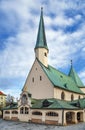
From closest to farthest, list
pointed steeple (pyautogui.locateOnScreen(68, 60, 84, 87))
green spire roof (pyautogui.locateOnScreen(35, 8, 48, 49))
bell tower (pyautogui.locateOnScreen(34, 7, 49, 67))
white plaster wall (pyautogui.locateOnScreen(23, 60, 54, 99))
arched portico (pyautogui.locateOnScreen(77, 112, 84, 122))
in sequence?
Answer: arched portico (pyautogui.locateOnScreen(77, 112, 84, 122)) < white plaster wall (pyautogui.locateOnScreen(23, 60, 54, 99)) < bell tower (pyautogui.locateOnScreen(34, 7, 49, 67)) < green spire roof (pyautogui.locateOnScreen(35, 8, 48, 49)) < pointed steeple (pyautogui.locateOnScreen(68, 60, 84, 87))

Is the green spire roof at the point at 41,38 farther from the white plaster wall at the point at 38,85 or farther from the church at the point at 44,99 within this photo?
the white plaster wall at the point at 38,85

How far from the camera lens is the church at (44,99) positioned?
1284 inches

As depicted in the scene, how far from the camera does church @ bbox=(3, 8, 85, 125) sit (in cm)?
3262

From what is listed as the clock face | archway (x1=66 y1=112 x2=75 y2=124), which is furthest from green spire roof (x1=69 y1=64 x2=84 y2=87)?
the clock face

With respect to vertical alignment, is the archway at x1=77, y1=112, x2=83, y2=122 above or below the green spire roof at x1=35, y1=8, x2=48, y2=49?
below

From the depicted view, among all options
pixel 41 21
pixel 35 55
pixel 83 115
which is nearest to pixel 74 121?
pixel 83 115

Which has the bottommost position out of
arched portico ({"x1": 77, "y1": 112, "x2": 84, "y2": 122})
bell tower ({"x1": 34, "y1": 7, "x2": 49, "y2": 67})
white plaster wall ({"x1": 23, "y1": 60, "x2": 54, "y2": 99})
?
arched portico ({"x1": 77, "y1": 112, "x2": 84, "y2": 122})

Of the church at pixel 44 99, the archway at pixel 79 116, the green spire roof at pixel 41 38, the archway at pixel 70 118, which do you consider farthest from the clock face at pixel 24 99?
the green spire roof at pixel 41 38

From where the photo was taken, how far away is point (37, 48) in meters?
46.0

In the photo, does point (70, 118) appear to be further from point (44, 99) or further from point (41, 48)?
point (41, 48)

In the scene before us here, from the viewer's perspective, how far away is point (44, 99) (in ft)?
128

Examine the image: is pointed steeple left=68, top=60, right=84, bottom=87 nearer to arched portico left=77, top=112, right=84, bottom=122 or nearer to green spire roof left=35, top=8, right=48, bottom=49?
green spire roof left=35, top=8, right=48, bottom=49

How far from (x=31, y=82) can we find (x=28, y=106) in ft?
24.6

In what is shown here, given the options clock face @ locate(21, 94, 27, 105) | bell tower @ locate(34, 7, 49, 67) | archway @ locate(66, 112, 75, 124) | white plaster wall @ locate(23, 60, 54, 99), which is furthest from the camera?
bell tower @ locate(34, 7, 49, 67)
